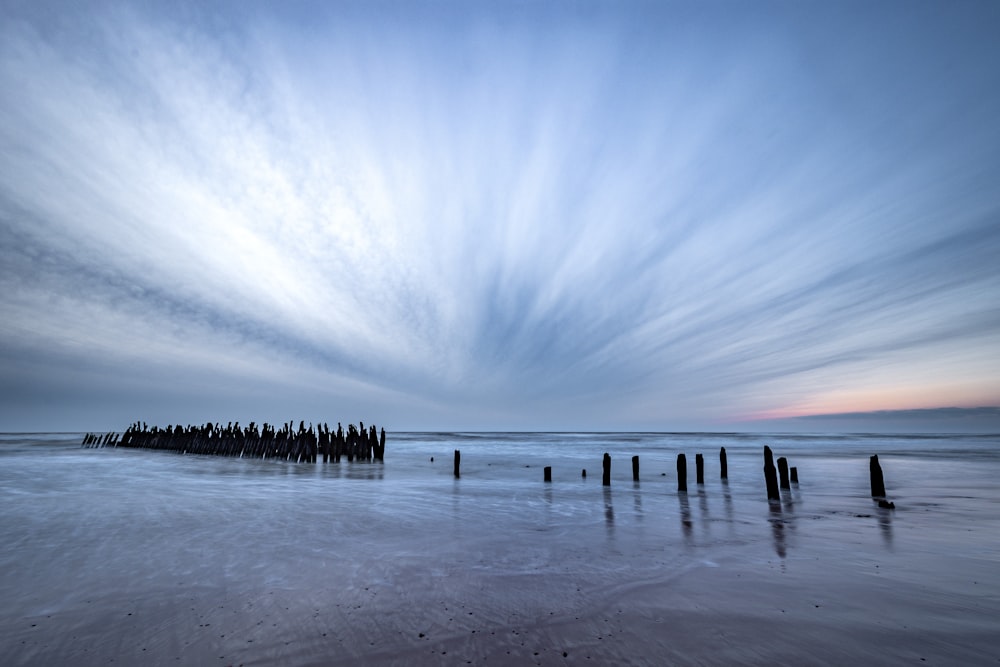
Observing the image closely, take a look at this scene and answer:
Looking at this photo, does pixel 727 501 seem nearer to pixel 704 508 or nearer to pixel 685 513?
pixel 704 508

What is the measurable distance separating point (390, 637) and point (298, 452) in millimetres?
32100

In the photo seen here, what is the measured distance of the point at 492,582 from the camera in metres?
6.56

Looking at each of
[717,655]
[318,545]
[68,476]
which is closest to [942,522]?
[717,655]

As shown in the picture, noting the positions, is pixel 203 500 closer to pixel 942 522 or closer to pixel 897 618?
pixel 897 618

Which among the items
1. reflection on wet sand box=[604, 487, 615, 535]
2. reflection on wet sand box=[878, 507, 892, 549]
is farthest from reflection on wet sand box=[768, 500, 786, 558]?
reflection on wet sand box=[604, 487, 615, 535]

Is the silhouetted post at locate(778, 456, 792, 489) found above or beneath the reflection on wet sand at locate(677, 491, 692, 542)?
above

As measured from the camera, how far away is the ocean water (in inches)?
177

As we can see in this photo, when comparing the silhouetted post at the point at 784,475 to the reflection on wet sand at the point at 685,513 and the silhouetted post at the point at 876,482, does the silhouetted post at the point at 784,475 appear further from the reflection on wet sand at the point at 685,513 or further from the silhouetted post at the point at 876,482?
the reflection on wet sand at the point at 685,513

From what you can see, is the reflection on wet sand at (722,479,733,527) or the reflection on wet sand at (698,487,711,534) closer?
the reflection on wet sand at (698,487,711,534)

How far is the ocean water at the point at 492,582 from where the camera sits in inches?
177

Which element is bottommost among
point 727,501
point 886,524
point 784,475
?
point 727,501

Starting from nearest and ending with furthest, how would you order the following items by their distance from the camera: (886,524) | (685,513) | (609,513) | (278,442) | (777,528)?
(777,528)
(886,524)
(609,513)
(685,513)
(278,442)

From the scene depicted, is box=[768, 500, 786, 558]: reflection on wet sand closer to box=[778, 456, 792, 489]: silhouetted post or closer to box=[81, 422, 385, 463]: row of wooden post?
box=[778, 456, 792, 489]: silhouetted post

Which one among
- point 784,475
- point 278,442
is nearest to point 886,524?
point 784,475
